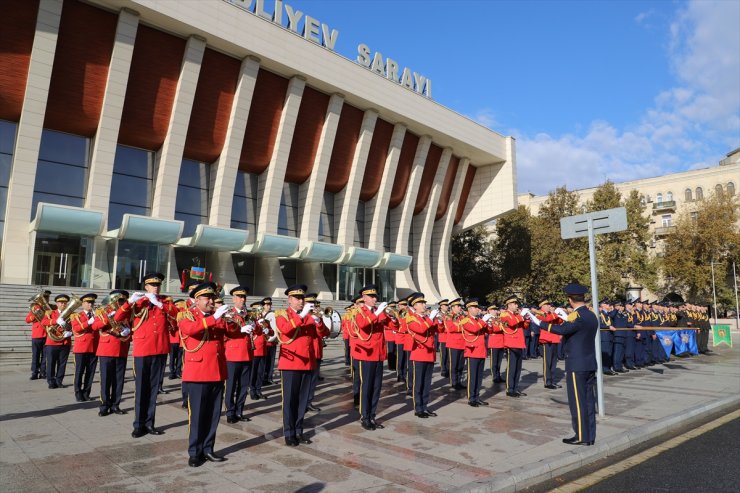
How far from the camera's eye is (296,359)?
7.51 meters

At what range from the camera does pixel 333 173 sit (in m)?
36.2

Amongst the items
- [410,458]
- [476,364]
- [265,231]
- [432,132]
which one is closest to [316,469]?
[410,458]

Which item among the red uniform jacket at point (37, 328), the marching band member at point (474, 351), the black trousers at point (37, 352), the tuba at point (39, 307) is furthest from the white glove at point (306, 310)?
the black trousers at point (37, 352)

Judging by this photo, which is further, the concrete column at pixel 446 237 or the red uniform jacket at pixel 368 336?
the concrete column at pixel 446 237

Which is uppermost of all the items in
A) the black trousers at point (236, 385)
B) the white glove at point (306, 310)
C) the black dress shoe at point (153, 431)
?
the white glove at point (306, 310)

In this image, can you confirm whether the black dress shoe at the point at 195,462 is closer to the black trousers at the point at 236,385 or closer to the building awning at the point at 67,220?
the black trousers at the point at 236,385

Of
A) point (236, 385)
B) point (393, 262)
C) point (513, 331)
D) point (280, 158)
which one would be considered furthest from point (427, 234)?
point (236, 385)

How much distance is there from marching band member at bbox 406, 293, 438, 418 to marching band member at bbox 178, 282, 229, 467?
4041mm

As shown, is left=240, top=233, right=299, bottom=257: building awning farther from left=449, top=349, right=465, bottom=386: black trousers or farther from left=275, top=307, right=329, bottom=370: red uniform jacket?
left=275, top=307, right=329, bottom=370: red uniform jacket

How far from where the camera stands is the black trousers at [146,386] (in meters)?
7.59

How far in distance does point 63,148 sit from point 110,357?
21.8 metres

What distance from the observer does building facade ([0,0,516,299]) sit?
77.2ft

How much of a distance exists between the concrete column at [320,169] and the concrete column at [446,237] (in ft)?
49.7

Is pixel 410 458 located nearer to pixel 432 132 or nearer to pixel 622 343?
pixel 622 343
